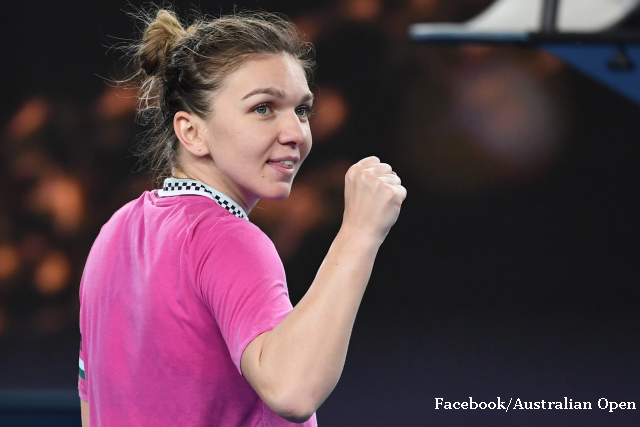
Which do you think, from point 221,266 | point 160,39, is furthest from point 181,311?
point 160,39

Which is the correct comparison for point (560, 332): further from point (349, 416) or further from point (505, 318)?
point (349, 416)

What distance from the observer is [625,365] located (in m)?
2.91

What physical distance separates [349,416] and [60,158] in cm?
153

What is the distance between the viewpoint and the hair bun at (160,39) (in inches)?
40.3

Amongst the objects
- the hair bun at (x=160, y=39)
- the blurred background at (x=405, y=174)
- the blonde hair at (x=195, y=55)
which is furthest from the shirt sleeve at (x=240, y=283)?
the blurred background at (x=405, y=174)

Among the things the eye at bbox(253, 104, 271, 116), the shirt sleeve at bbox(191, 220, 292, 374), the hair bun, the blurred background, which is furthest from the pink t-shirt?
the blurred background

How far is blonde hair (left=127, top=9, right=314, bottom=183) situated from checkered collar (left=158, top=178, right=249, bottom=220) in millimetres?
81

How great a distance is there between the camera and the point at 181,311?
77cm

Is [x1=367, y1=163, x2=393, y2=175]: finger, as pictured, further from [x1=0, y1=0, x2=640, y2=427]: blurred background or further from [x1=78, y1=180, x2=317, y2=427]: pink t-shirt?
[x1=0, y1=0, x2=640, y2=427]: blurred background

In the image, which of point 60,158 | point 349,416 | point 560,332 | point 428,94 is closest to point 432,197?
point 428,94

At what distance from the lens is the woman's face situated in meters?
0.87

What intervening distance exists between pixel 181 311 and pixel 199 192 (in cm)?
16

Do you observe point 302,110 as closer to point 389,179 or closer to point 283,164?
point 283,164

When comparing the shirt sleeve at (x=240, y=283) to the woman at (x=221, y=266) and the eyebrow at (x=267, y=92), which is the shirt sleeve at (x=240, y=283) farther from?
the eyebrow at (x=267, y=92)
